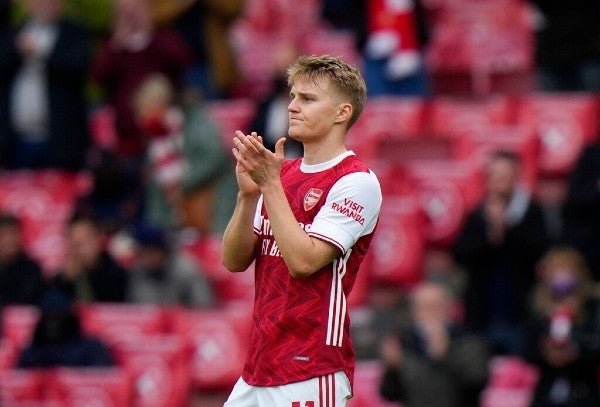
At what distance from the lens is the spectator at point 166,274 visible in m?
11.0

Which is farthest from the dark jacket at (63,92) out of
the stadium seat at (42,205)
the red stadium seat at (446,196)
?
the red stadium seat at (446,196)

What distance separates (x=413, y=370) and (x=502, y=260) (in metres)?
1.51

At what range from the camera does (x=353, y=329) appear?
10.7 m

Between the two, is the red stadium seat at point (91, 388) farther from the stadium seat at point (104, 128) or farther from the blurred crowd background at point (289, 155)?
the stadium seat at point (104, 128)

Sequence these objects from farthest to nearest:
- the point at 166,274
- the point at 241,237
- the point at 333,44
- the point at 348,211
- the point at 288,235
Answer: the point at 333,44 → the point at 166,274 → the point at 241,237 → the point at 348,211 → the point at 288,235

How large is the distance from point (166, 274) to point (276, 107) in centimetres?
174

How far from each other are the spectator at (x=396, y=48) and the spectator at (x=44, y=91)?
7.24 feet

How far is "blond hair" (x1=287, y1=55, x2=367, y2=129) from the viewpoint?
584 centimetres

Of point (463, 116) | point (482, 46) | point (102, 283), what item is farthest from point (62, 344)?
point (482, 46)

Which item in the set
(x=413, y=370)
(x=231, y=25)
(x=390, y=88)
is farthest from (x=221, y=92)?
(x=413, y=370)

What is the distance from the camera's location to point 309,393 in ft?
19.1

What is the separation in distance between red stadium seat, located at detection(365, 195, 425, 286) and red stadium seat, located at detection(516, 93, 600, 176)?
1.20 meters

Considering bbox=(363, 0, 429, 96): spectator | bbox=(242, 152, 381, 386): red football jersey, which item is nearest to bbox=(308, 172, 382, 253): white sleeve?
bbox=(242, 152, 381, 386): red football jersey

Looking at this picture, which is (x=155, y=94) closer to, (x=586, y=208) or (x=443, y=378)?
(x=586, y=208)
